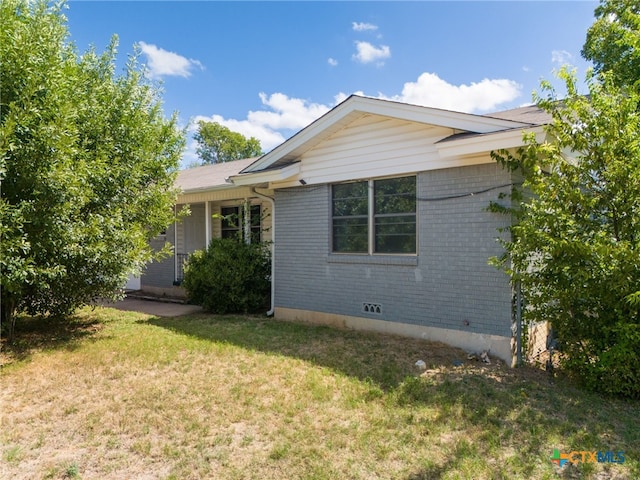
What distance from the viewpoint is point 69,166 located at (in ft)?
17.1

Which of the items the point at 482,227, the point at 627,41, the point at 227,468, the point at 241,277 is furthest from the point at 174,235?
the point at 627,41

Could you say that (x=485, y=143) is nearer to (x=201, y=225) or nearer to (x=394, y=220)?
(x=394, y=220)

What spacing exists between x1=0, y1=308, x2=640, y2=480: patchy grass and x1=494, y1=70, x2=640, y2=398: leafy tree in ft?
1.68

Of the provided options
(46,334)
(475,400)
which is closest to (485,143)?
(475,400)

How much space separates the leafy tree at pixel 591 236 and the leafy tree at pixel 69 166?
18.4ft

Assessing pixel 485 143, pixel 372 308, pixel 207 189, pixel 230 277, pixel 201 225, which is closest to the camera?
pixel 485 143

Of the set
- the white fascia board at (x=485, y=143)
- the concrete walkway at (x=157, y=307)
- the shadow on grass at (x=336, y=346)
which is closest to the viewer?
the white fascia board at (x=485, y=143)

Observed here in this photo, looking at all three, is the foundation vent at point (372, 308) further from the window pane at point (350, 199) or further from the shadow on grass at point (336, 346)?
the window pane at point (350, 199)

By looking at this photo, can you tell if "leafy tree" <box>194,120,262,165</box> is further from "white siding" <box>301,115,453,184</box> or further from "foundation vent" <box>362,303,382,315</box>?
"foundation vent" <box>362,303,382,315</box>

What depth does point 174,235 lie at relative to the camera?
12195 millimetres

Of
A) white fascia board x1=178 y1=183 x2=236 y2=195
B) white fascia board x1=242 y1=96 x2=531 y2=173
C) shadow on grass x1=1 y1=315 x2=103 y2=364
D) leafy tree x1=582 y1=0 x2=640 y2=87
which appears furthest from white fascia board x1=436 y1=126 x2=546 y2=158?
leafy tree x1=582 y1=0 x2=640 y2=87

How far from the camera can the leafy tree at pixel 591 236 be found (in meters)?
4.05

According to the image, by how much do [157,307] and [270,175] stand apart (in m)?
4.71

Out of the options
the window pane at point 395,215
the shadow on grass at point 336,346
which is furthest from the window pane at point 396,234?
the shadow on grass at point 336,346
